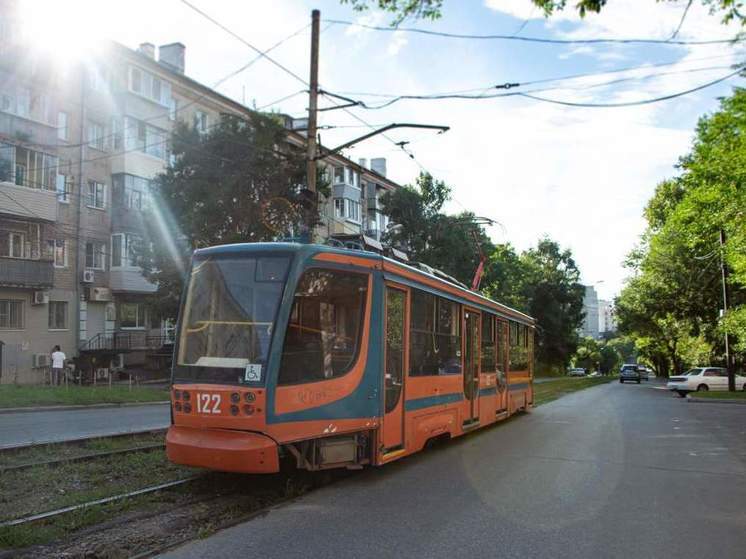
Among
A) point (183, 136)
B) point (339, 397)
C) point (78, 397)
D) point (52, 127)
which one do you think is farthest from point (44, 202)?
point (339, 397)

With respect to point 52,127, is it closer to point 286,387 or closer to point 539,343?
point 286,387

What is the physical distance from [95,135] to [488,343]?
2415 centimetres

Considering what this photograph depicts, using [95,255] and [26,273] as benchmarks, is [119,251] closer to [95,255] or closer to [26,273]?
[95,255]

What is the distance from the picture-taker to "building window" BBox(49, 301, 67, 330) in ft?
93.8

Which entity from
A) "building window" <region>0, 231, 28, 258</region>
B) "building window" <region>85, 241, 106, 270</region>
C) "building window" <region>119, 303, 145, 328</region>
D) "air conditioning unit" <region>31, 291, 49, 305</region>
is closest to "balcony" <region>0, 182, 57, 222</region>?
"building window" <region>0, 231, 28, 258</region>

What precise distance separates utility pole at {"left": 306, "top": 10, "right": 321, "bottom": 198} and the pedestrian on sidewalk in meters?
15.4

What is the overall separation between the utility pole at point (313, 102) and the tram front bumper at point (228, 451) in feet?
26.2

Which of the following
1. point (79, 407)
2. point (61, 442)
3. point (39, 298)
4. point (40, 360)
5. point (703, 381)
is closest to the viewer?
point (61, 442)

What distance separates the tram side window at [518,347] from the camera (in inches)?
624

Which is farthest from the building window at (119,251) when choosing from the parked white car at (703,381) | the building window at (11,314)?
the parked white car at (703,381)

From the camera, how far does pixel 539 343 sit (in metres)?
67.6

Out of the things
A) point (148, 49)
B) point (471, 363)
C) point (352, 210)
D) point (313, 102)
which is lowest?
point (471, 363)

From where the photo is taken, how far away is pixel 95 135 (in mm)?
30531

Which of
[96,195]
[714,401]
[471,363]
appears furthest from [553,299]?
[471,363]
